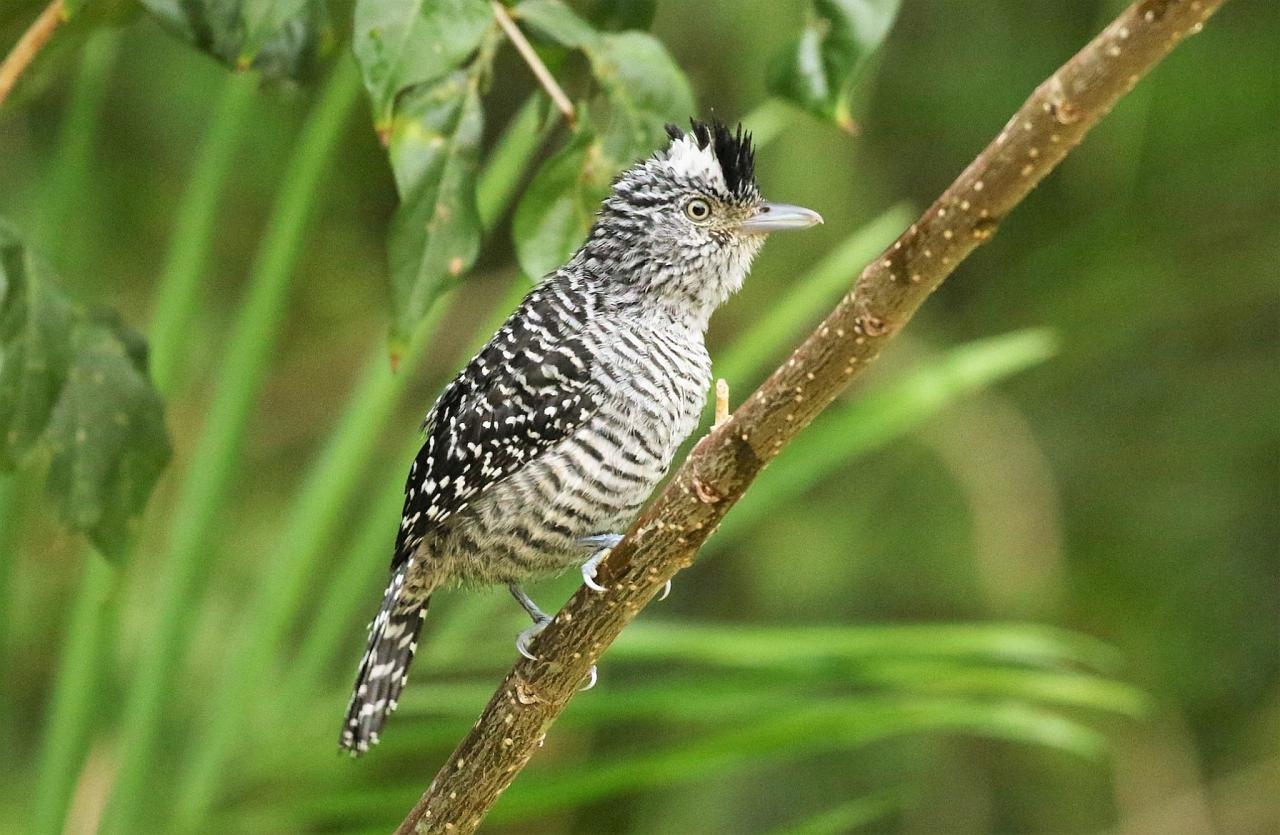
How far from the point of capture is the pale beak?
2111 mm

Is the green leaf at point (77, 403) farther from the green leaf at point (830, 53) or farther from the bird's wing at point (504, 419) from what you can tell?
the green leaf at point (830, 53)

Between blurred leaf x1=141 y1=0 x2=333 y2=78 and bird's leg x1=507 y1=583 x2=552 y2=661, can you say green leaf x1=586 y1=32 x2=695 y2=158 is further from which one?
bird's leg x1=507 y1=583 x2=552 y2=661

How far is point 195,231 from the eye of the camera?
2414 mm

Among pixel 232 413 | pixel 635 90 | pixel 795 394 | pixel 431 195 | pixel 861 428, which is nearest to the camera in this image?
pixel 795 394

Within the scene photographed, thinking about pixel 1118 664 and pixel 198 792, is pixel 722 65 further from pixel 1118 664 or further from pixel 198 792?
pixel 198 792

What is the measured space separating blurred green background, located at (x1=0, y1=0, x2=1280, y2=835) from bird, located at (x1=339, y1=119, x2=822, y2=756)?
36.7 inches

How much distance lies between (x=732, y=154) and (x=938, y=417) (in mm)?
1730

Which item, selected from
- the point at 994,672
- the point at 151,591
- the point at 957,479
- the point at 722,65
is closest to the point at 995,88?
the point at 722,65

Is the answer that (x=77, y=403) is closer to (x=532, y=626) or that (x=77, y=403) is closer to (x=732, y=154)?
(x=532, y=626)

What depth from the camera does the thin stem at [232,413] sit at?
2336mm

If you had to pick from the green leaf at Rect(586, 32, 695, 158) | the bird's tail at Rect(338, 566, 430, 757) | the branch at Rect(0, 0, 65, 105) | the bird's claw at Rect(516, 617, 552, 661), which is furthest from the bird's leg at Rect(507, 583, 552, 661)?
the branch at Rect(0, 0, 65, 105)

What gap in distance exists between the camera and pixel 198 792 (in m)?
2.28

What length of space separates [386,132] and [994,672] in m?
1.33

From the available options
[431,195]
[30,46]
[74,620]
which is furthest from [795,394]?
[74,620]
